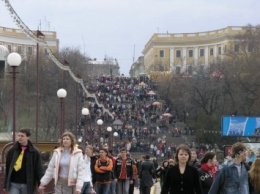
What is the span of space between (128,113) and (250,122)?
1609 inches

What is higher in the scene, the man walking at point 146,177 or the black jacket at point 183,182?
the black jacket at point 183,182

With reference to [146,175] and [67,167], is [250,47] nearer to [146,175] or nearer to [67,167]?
[146,175]

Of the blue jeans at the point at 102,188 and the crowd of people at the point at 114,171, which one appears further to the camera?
the blue jeans at the point at 102,188

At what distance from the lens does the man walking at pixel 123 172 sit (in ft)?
67.9

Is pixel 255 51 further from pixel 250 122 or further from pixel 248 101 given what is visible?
pixel 250 122

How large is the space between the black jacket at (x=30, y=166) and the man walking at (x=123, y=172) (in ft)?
31.0

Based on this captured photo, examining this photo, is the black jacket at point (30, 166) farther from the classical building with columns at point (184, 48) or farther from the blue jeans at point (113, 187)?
the classical building with columns at point (184, 48)

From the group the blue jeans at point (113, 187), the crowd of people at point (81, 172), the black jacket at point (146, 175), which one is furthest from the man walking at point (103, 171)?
the crowd of people at point (81, 172)

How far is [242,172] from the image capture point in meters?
10.4

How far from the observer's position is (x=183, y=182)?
10.2 metres

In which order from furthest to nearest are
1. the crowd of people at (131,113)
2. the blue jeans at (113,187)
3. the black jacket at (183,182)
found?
1. the crowd of people at (131,113)
2. the blue jeans at (113,187)
3. the black jacket at (183,182)

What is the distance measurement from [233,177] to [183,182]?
742 millimetres

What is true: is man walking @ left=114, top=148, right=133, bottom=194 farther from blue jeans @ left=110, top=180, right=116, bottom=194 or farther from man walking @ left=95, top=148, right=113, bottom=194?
man walking @ left=95, top=148, right=113, bottom=194

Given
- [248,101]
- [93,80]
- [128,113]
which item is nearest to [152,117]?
[128,113]
